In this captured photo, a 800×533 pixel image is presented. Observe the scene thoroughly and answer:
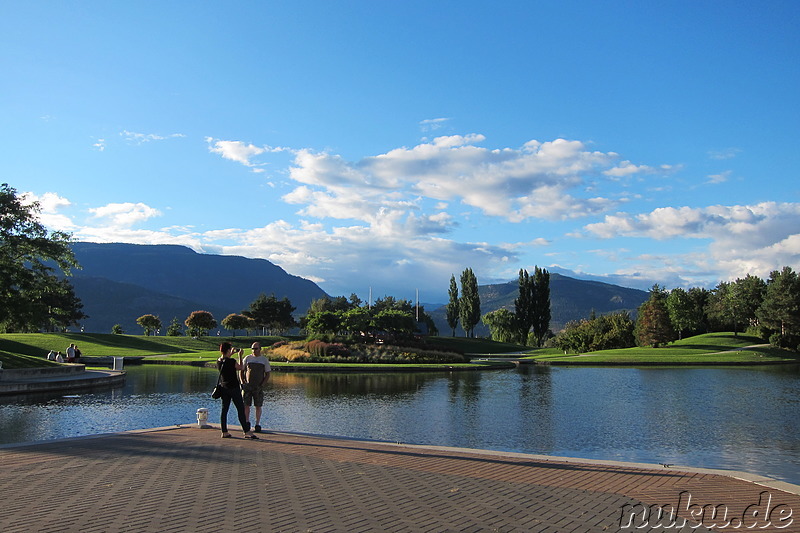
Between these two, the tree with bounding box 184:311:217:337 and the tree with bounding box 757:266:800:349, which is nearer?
the tree with bounding box 757:266:800:349

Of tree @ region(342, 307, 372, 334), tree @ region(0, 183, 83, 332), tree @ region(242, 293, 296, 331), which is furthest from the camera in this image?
tree @ region(242, 293, 296, 331)

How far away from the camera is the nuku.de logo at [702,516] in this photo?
6938 mm

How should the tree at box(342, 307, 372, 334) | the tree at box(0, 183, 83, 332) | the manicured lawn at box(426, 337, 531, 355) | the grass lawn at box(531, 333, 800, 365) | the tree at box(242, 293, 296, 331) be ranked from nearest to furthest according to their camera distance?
the tree at box(0, 183, 83, 332), the grass lawn at box(531, 333, 800, 365), the tree at box(342, 307, 372, 334), the manicured lawn at box(426, 337, 531, 355), the tree at box(242, 293, 296, 331)

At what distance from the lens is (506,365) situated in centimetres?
4641

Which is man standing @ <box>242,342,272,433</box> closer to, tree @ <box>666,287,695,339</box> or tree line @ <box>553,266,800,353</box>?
tree line @ <box>553,266,800,353</box>

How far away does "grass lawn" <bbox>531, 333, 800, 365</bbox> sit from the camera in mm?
49812

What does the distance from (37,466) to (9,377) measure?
61.5 feet

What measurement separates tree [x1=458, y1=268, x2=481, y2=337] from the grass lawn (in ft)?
112

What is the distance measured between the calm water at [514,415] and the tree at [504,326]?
72.0m

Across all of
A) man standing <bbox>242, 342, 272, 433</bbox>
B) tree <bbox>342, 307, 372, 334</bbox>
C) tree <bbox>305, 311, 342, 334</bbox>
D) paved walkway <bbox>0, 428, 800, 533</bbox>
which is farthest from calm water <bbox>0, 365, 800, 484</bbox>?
tree <bbox>305, 311, 342, 334</bbox>

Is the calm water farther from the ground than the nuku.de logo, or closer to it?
closer to it

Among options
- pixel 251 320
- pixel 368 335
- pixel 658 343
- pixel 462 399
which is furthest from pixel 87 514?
pixel 251 320

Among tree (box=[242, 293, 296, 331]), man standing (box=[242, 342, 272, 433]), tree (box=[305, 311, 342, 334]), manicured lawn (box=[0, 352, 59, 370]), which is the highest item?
tree (box=[242, 293, 296, 331])

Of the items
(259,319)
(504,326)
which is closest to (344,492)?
(259,319)
